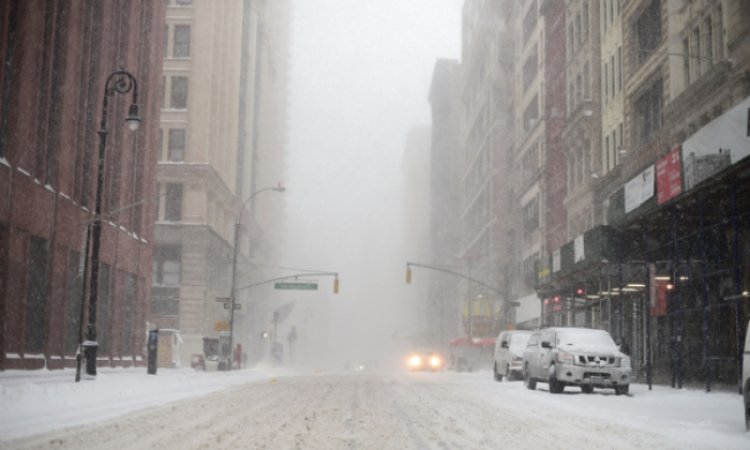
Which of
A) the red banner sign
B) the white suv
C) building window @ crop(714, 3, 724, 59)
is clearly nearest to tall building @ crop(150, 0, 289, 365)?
the white suv

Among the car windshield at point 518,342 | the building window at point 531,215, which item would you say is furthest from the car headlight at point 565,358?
the building window at point 531,215

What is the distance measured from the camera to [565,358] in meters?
25.2

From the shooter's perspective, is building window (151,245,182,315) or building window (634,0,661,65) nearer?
building window (634,0,661,65)

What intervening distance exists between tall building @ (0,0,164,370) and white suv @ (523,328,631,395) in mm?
13102

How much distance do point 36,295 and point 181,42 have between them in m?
46.0

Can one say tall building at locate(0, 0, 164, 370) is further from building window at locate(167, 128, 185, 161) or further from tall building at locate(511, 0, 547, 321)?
tall building at locate(511, 0, 547, 321)

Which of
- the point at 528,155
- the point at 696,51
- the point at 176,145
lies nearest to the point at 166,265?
the point at 176,145

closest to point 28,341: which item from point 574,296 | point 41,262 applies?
point 41,262

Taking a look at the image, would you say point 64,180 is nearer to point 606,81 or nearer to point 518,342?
point 518,342

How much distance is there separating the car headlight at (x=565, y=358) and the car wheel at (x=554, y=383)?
0.34m

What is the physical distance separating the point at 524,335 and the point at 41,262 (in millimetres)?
18054

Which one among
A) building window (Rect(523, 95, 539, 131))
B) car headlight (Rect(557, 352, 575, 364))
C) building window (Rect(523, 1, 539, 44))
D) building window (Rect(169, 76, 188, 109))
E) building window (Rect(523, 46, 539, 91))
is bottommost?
car headlight (Rect(557, 352, 575, 364))

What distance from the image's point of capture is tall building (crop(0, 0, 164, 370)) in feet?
97.8

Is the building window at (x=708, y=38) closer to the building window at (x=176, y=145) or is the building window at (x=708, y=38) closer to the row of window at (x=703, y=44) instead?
the row of window at (x=703, y=44)
